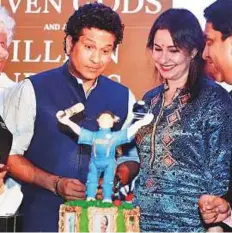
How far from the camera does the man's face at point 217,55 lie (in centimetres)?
213

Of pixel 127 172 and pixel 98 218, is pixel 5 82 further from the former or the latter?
pixel 98 218

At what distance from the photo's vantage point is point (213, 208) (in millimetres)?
1973

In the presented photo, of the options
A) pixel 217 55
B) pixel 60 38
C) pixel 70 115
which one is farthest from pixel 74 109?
pixel 217 55

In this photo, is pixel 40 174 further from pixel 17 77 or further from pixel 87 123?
pixel 17 77

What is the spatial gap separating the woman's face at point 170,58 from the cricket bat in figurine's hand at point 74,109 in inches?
13.5

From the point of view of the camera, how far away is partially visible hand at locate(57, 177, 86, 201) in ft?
Result: 6.84

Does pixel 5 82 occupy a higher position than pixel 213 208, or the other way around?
pixel 5 82

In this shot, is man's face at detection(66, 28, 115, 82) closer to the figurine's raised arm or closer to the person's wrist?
the figurine's raised arm

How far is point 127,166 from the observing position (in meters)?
2.14

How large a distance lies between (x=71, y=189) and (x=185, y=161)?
44cm

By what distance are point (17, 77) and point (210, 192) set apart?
3.05ft

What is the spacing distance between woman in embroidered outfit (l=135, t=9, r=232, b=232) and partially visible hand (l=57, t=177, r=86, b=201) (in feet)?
0.68

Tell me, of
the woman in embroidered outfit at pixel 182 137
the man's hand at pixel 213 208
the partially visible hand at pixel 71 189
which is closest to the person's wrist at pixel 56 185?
the partially visible hand at pixel 71 189

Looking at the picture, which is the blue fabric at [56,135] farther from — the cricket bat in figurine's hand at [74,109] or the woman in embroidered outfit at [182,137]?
the woman in embroidered outfit at [182,137]
